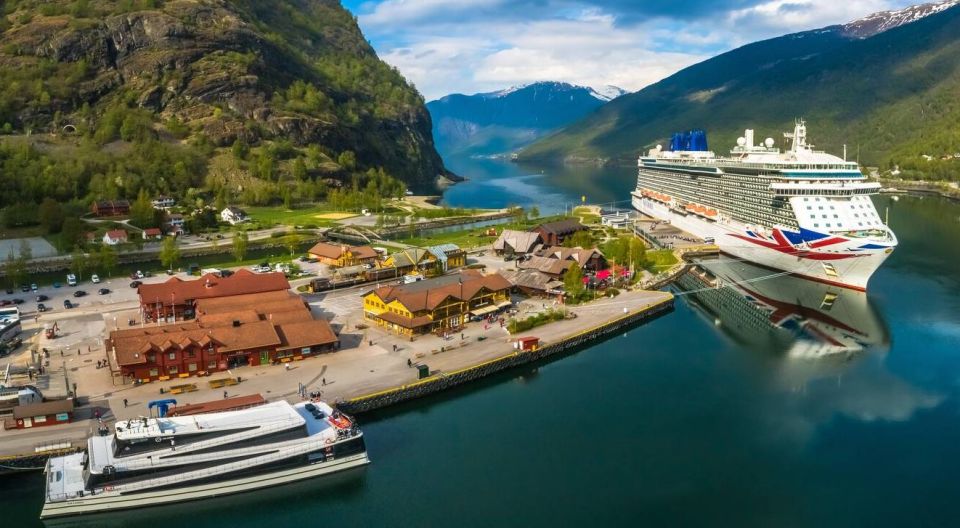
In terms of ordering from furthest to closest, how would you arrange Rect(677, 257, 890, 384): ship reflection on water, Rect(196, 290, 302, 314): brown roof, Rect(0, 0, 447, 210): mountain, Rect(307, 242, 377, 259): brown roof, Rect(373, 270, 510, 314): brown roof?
1. Rect(0, 0, 447, 210): mountain
2. Rect(307, 242, 377, 259): brown roof
3. Rect(196, 290, 302, 314): brown roof
4. Rect(373, 270, 510, 314): brown roof
5. Rect(677, 257, 890, 384): ship reflection on water

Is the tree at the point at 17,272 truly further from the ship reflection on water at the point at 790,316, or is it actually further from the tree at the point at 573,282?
the ship reflection on water at the point at 790,316

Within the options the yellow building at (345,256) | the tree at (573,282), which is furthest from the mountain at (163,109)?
the tree at (573,282)

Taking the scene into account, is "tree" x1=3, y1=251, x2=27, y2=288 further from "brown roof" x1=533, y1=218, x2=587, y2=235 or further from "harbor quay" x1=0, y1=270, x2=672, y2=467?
"brown roof" x1=533, y1=218, x2=587, y2=235

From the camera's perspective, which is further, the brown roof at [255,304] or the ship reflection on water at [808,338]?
the brown roof at [255,304]

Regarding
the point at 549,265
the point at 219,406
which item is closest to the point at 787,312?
the point at 549,265

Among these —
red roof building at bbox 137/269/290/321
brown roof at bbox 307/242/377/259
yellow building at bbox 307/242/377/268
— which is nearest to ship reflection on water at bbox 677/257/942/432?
yellow building at bbox 307/242/377/268

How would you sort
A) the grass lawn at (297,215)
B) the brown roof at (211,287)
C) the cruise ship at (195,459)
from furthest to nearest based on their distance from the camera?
the grass lawn at (297,215) < the brown roof at (211,287) < the cruise ship at (195,459)

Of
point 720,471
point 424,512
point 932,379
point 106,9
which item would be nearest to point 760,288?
point 932,379
